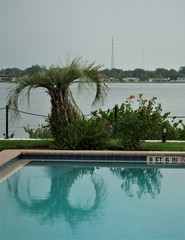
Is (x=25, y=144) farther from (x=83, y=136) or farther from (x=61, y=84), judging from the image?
(x=61, y=84)

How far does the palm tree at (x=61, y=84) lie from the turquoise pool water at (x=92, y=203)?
1.39 metres

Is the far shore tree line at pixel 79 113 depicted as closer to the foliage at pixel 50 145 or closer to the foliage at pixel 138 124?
the foliage at pixel 138 124

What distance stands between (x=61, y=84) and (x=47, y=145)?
47.7 inches

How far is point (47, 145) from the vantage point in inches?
385

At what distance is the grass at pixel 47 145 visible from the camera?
9.47 metres

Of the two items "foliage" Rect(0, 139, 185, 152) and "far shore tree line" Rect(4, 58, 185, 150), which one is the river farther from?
"foliage" Rect(0, 139, 185, 152)

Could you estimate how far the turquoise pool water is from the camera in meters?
4.95

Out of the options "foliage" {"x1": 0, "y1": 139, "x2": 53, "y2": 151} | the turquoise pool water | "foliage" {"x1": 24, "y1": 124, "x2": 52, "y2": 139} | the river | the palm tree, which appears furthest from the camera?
the river

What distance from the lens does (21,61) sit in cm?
1562

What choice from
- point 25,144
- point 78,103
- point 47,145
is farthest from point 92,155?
point 78,103

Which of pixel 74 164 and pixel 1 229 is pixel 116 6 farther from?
pixel 1 229

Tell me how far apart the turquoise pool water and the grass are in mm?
851

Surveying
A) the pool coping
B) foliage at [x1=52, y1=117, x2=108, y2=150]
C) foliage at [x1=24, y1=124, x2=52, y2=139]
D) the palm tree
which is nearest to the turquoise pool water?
the pool coping

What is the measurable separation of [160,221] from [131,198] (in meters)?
1.16
